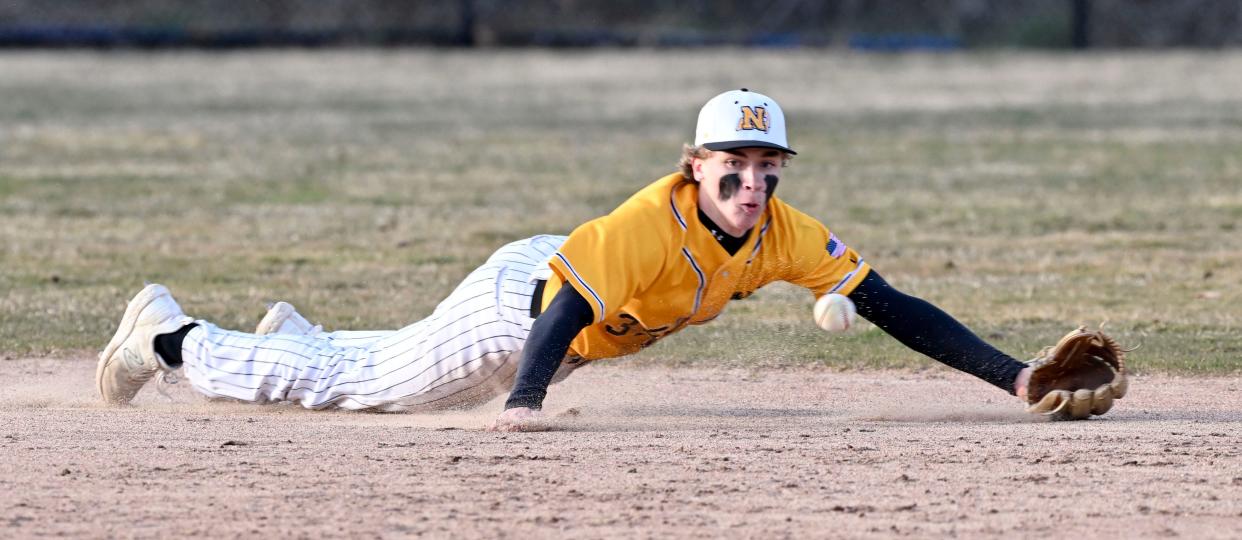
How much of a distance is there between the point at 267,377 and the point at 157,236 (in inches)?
188

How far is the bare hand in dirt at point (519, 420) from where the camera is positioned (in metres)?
4.70

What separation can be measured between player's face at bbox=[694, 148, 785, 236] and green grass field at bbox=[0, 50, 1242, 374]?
1.94 metres

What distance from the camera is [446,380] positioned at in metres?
5.16

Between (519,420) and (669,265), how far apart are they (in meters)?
0.59

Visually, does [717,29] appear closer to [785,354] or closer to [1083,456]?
[785,354]

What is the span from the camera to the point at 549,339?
4.58 m

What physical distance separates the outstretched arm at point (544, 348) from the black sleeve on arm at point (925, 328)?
878 mm

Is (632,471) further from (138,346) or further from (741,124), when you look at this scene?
(138,346)

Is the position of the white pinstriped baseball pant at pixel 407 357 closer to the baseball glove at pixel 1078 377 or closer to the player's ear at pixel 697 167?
the player's ear at pixel 697 167

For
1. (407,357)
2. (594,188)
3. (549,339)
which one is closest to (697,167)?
(549,339)

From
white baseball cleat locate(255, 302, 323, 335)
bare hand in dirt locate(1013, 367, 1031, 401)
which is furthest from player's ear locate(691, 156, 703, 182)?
white baseball cleat locate(255, 302, 323, 335)

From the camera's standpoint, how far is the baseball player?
4.59 m

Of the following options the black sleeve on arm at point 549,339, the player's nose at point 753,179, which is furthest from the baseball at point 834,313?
the black sleeve on arm at point 549,339

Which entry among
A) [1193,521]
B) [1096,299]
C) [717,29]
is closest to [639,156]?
[1096,299]
